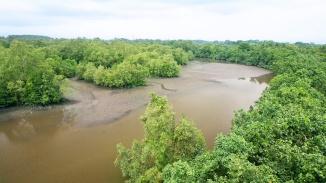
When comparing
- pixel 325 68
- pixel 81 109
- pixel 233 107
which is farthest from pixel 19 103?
pixel 325 68

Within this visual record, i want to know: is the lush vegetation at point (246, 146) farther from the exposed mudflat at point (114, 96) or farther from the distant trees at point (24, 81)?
the exposed mudflat at point (114, 96)

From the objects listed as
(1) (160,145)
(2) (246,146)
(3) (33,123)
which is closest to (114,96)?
(3) (33,123)

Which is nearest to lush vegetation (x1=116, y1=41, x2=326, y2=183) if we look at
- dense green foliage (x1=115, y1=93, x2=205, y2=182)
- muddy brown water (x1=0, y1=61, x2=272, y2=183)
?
dense green foliage (x1=115, y1=93, x2=205, y2=182)

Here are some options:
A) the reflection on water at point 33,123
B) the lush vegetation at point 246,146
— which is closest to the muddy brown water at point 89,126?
the reflection on water at point 33,123

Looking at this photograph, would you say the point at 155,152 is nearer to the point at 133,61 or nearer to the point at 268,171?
the point at 268,171

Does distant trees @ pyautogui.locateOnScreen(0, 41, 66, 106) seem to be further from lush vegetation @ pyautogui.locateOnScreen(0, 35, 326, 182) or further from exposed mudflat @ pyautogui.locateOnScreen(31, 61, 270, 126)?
exposed mudflat @ pyautogui.locateOnScreen(31, 61, 270, 126)

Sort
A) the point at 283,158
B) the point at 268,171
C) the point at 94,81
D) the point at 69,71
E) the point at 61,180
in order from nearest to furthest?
the point at 268,171
the point at 283,158
the point at 61,180
the point at 94,81
the point at 69,71

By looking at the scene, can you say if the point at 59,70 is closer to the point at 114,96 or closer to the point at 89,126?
the point at 114,96
